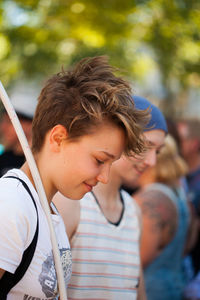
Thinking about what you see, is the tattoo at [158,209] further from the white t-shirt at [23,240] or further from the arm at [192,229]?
the white t-shirt at [23,240]

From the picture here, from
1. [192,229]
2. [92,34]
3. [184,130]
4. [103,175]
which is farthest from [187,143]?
[103,175]

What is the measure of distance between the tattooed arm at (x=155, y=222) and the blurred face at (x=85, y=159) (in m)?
1.73

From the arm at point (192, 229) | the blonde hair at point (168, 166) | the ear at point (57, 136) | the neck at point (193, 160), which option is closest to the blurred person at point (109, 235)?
the ear at point (57, 136)

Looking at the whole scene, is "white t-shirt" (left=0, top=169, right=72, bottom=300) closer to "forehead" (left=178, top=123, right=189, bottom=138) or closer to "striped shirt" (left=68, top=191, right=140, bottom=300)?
"striped shirt" (left=68, top=191, right=140, bottom=300)

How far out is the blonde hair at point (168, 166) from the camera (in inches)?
148

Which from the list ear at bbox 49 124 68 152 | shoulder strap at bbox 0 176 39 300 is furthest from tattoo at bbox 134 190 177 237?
shoulder strap at bbox 0 176 39 300

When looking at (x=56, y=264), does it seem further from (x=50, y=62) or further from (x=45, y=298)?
(x=50, y=62)

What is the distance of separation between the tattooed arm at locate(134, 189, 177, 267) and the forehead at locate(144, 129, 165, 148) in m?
0.93

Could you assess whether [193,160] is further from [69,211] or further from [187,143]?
[69,211]

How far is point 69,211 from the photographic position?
7.11ft

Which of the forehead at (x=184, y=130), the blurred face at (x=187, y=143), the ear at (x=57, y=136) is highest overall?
the ear at (x=57, y=136)

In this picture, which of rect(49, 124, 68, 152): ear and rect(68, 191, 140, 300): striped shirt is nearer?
rect(49, 124, 68, 152): ear

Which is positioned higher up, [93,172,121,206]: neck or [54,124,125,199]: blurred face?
[54,124,125,199]: blurred face

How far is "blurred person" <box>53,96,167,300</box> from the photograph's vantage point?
2217mm
